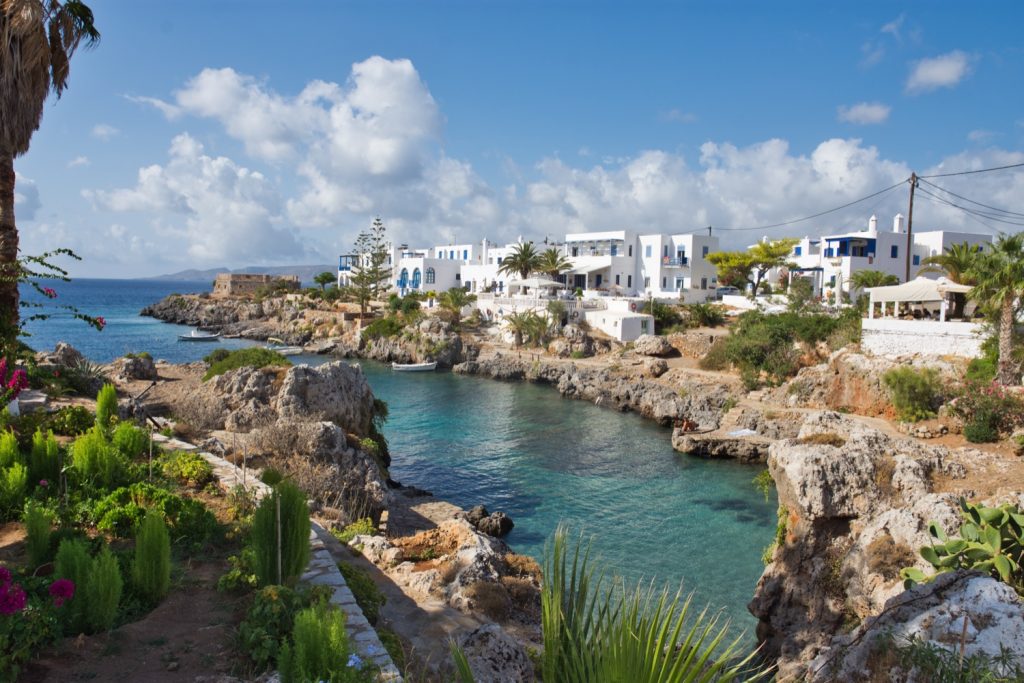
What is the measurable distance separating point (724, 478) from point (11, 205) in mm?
21717

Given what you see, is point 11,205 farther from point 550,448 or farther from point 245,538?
point 550,448

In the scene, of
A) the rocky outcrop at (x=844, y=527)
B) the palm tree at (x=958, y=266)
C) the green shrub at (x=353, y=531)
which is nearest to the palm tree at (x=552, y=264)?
the palm tree at (x=958, y=266)

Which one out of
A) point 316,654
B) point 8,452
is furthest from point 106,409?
point 316,654

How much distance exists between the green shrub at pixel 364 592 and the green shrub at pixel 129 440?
497cm

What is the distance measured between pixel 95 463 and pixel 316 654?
6220mm

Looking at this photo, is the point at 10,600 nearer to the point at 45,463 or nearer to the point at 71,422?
the point at 45,463

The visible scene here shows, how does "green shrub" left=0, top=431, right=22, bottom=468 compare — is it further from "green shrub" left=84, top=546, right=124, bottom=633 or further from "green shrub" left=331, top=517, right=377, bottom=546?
"green shrub" left=331, top=517, right=377, bottom=546

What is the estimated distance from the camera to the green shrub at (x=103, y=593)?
19.2 feet

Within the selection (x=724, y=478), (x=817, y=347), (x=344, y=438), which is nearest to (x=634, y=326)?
(x=817, y=347)

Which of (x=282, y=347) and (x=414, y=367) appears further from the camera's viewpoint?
(x=282, y=347)

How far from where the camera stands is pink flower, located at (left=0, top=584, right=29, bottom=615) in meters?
4.89

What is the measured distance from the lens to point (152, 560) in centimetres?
645

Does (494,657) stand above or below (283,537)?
below

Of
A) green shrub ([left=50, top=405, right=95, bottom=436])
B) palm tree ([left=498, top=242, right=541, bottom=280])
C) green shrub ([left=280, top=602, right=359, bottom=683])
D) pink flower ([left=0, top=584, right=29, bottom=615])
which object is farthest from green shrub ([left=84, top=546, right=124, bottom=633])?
palm tree ([left=498, top=242, right=541, bottom=280])
